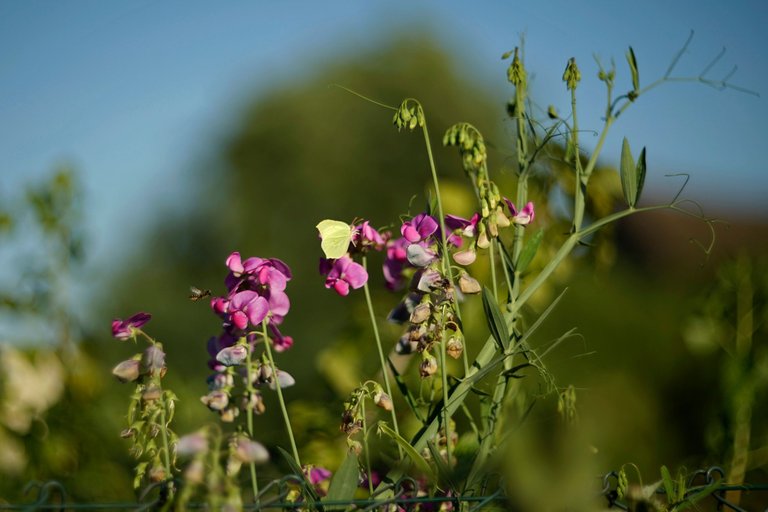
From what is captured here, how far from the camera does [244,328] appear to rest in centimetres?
115

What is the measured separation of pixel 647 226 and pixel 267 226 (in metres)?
5.11

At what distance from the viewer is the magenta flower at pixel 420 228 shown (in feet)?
3.92

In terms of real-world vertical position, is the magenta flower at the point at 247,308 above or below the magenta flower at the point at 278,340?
above

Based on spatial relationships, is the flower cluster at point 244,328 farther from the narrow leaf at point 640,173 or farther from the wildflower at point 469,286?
the narrow leaf at point 640,173

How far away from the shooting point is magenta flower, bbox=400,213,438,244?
119 cm

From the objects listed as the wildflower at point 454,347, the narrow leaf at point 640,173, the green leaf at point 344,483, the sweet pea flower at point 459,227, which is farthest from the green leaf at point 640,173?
the green leaf at point 344,483

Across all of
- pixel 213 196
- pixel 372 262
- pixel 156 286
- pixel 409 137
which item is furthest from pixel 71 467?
pixel 213 196

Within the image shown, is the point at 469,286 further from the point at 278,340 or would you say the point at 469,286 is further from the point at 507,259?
the point at 278,340

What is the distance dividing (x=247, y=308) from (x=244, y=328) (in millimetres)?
34

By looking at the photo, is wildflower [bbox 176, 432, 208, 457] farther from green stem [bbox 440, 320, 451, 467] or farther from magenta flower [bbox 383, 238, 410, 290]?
magenta flower [bbox 383, 238, 410, 290]

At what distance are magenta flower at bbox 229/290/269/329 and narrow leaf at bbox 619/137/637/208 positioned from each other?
0.56 metres

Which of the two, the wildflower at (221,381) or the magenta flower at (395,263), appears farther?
the magenta flower at (395,263)

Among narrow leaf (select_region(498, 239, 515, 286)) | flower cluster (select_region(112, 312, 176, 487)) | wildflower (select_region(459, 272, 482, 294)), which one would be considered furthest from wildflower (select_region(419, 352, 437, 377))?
flower cluster (select_region(112, 312, 176, 487))

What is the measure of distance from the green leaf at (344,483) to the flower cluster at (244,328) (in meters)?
0.14
